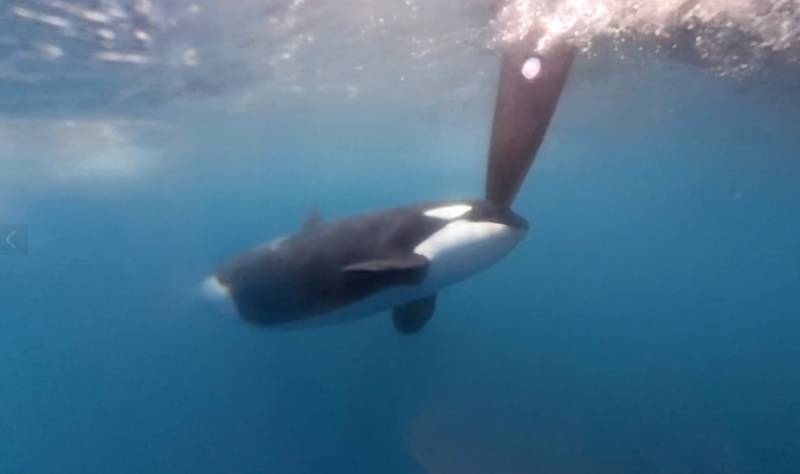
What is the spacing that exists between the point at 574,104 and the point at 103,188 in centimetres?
3753

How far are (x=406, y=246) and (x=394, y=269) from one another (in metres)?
0.76

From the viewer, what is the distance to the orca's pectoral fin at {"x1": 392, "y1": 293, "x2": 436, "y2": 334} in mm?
10258

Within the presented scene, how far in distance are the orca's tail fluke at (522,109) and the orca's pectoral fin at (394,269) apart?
1482mm

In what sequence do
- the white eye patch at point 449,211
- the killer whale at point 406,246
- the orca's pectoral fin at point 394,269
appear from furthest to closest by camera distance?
1. the white eye patch at point 449,211
2. the orca's pectoral fin at point 394,269
3. the killer whale at point 406,246

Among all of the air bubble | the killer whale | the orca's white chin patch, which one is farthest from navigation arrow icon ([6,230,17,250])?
the air bubble

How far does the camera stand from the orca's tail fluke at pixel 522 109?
7.48 meters

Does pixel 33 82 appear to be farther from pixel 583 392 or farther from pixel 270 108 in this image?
pixel 583 392

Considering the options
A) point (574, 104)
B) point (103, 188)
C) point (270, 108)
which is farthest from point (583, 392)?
point (103, 188)

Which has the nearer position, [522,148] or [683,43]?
[522,148]

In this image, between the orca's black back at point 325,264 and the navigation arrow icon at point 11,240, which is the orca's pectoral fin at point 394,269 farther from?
the navigation arrow icon at point 11,240

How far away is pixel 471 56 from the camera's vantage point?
773 inches

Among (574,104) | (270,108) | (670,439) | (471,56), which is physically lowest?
(670,439)

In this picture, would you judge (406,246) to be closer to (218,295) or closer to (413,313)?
(413,313)

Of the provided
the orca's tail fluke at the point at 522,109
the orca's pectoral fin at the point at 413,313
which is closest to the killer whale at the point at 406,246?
the orca's tail fluke at the point at 522,109
